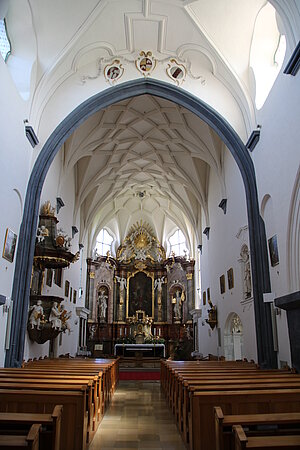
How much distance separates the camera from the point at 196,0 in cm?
1077

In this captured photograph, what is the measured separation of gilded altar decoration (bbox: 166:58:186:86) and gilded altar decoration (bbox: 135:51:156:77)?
0.57 meters

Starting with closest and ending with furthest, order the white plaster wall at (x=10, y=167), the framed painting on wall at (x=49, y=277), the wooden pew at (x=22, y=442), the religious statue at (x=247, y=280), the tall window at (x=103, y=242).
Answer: the wooden pew at (x=22, y=442) → the white plaster wall at (x=10, y=167) → the religious statue at (x=247, y=280) → the framed painting on wall at (x=49, y=277) → the tall window at (x=103, y=242)

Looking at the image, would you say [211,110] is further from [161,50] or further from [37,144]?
[37,144]

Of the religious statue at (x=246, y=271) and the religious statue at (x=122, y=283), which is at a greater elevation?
the religious statue at (x=122, y=283)

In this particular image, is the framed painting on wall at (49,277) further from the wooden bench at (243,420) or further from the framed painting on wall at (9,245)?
the wooden bench at (243,420)

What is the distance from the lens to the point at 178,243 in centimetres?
2853

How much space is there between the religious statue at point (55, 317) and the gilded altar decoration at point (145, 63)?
8.41m

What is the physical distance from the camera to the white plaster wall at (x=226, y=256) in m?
12.6

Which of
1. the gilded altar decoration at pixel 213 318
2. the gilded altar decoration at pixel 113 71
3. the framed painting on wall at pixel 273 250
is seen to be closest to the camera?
the framed painting on wall at pixel 273 250

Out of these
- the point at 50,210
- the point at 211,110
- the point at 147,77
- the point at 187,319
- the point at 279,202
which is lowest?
the point at 187,319

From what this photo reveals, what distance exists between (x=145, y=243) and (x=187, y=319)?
6.49 meters

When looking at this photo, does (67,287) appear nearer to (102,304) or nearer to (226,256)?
(226,256)

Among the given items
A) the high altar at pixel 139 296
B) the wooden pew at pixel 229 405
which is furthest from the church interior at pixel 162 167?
the high altar at pixel 139 296

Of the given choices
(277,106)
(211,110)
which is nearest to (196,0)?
(211,110)
